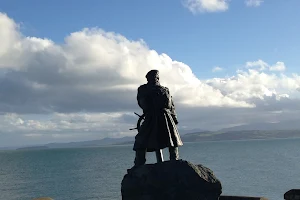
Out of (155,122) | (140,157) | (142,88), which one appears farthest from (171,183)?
(142,88)

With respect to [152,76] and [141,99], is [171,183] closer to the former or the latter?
[141,99]

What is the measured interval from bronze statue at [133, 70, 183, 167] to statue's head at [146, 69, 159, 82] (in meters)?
0.16

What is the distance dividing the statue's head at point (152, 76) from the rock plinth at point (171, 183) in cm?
289

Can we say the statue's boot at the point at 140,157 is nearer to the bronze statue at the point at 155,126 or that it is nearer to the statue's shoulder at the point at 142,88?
the bronze statue at the point at 155,126

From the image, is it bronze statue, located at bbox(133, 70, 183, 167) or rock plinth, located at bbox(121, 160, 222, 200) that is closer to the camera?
rock plinth, located at bbox(121, 160, 222, 200)

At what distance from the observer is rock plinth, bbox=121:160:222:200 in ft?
39.5

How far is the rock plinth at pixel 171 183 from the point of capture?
1205 centimetres

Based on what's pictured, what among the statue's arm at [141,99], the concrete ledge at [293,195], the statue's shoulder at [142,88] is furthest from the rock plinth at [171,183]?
the concrete ledge at [293,195]

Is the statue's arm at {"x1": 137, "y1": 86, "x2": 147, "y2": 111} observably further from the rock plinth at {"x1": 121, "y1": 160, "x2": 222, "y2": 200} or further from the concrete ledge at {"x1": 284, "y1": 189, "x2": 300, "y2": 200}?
the concrete ledge at {"x1": 284, "y1": 189, "x2": 300, "y2": 200}

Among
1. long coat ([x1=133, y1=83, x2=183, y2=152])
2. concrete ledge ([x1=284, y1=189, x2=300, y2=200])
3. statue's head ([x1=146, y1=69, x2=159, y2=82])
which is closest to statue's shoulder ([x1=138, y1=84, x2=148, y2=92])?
long coat ([x1=133, y1=83, x2=183, y2=152])

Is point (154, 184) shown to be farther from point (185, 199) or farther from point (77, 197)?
point (77, 197)

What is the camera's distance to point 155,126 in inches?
525

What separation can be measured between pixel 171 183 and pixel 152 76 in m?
3.63

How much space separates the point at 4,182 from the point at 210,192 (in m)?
74.4
